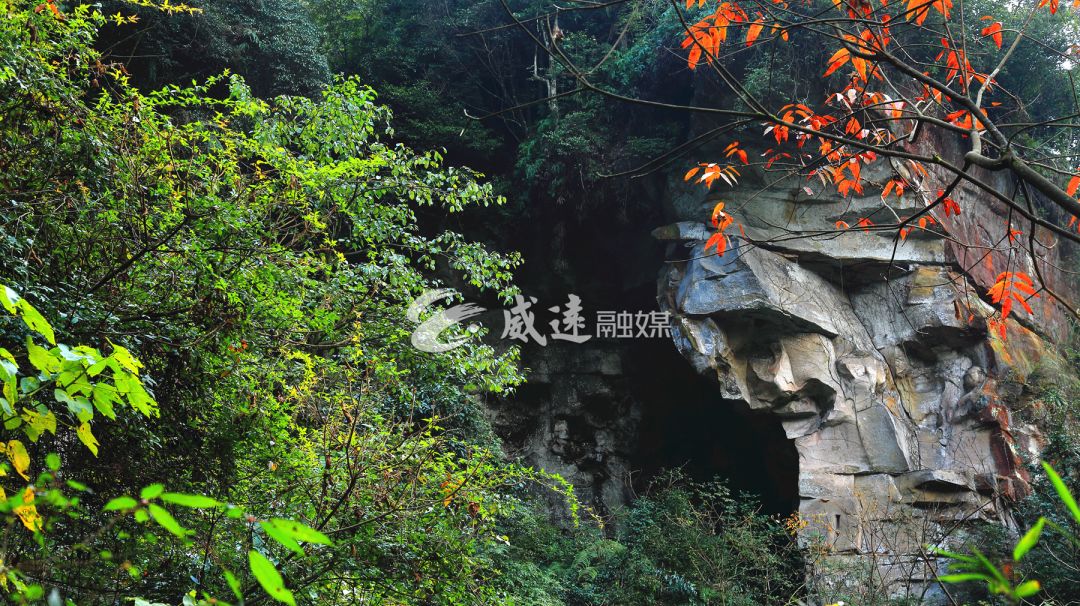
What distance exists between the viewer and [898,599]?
5945 mm

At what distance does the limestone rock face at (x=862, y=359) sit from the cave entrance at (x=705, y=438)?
470mm

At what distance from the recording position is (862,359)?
24.5 ft

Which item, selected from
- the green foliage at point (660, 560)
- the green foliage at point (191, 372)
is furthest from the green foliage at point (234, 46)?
the green foliage at point (660, 560)

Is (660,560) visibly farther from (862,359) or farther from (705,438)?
(862,359)

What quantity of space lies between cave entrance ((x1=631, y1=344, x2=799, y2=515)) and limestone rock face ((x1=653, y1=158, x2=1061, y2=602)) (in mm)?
470

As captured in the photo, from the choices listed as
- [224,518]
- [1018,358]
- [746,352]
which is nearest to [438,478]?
[224,518]

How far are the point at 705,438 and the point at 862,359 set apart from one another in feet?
7.53

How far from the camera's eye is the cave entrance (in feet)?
25.9

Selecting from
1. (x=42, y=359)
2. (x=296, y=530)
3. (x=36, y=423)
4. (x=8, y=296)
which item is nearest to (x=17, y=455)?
(x=36, y=423)

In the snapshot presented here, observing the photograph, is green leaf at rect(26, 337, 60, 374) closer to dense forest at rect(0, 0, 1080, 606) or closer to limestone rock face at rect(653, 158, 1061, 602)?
dense forest at rect(0, 0, 1080, 606)

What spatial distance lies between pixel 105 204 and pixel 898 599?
633 centimetres

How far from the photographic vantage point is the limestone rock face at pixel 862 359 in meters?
6.97

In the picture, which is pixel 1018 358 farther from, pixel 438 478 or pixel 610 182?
pixel 438 478

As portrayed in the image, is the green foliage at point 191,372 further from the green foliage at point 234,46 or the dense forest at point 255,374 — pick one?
the green foliage at point 234,46
